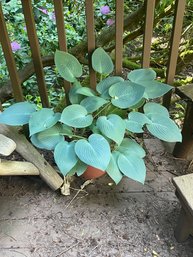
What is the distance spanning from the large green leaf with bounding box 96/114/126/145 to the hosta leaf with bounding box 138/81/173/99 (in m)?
0.23

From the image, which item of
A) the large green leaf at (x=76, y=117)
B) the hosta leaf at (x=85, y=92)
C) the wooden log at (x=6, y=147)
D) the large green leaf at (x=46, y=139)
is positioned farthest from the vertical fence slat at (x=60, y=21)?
the wooden log at (x=6, y=147)

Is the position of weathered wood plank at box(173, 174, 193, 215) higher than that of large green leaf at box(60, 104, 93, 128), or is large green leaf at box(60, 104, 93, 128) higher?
large green leaf at box(60, 104, 93, 128)

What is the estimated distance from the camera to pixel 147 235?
1.45 meters

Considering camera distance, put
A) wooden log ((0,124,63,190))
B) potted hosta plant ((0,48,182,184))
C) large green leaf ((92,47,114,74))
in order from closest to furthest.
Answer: potted hosta plant ((0,48,182,184))
large green leaf ((92,47,114,74))
wooden log ((0,124,63,190))

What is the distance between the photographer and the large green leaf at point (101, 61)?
144 cm

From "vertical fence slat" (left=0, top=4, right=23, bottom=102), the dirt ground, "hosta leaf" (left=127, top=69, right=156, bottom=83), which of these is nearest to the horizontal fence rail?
"vertical fence slat" (left=0, top=4, right=23, bottom=102)

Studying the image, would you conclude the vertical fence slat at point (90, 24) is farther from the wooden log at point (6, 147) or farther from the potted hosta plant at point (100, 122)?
the wooden log at point (6, 147)

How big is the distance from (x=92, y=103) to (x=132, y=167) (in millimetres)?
349

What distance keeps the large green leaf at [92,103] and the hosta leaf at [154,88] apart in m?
0.23

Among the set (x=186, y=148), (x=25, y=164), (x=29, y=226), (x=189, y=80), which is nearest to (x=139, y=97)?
(x=186, y=148)

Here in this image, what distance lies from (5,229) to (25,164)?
1.08ft

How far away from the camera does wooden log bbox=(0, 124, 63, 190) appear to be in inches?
60.5

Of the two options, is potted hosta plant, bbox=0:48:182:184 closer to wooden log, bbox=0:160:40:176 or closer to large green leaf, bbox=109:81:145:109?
large green leaf, bbox=109:81:145:109

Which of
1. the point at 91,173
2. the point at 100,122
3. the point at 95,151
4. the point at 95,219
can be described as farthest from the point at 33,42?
the point at 95,219
